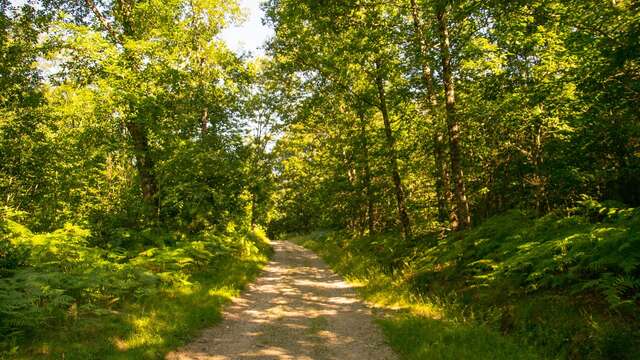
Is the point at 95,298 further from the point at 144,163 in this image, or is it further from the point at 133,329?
the point at 144,163

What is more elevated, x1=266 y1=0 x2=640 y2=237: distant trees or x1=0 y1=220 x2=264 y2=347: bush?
x1=266 y1=0 x2=640 y2=237: distant trees

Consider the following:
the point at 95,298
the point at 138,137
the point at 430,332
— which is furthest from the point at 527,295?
the point at 138,137

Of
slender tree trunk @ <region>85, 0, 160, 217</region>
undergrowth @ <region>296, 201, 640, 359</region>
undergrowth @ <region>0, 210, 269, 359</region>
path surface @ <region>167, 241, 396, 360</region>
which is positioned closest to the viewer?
undergrowth @ <region>296, 201, 640, 359</region>

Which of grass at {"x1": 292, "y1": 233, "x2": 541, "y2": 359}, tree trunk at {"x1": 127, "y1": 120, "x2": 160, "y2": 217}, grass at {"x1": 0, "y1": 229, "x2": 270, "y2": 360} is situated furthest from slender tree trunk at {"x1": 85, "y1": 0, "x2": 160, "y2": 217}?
grass at {"x1": 292, "y1": 233, "x2": 541, "y2": 359}

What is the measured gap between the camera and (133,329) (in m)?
7.84

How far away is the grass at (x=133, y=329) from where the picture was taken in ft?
21.8

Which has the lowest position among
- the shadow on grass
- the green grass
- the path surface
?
the path surface

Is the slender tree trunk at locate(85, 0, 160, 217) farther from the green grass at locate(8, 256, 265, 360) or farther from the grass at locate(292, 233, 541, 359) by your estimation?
the grass at locate(292, 233, 541, 359)

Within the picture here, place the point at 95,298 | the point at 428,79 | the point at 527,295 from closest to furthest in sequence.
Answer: the point at 527,295 < the point at 95,298 < the point at 428,79

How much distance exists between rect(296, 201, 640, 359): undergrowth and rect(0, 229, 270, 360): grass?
440 cm

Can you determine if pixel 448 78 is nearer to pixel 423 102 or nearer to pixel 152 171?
pixel 423 102

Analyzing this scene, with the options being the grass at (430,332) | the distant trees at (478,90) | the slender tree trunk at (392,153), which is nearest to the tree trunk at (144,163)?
the distant trees at (478,90)

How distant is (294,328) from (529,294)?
5.30m

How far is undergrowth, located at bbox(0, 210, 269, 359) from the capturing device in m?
6.85
